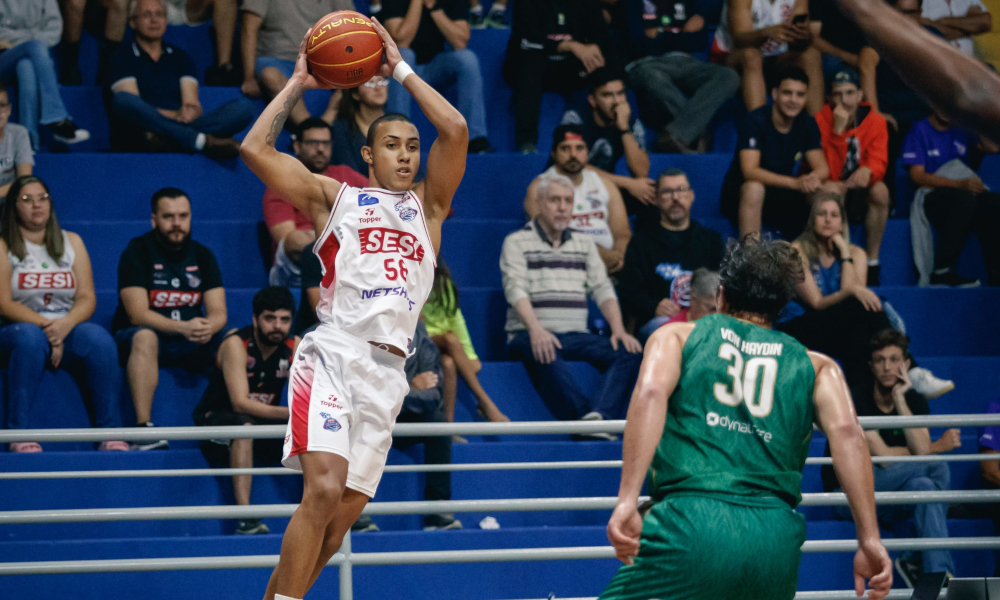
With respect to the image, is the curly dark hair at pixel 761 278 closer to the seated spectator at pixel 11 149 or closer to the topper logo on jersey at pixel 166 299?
the topper logo on jersey at pixel 166 299

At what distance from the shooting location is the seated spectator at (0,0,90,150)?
7379 millimetres

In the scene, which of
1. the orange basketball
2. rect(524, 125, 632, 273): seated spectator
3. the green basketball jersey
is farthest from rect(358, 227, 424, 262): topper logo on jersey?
rect(524, 125, 632, 273): seated spectator

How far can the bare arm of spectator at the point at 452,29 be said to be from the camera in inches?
329

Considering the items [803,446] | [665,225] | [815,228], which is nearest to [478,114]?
[665,225]

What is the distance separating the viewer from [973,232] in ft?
27.2

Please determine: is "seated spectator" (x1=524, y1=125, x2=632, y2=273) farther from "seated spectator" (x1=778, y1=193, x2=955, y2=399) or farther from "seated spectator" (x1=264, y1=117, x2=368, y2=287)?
"seated spectator" (x1=264, y1=117, x2=368, y2=287)

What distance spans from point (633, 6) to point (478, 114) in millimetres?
2007

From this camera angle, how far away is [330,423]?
12.1ft

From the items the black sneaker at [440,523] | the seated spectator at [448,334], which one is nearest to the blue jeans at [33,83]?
the seated spectator at [448,334]

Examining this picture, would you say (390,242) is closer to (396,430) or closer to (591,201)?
(396,430)

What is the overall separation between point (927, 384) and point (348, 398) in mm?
4112

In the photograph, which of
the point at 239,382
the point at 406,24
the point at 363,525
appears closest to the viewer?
the point at 363,525

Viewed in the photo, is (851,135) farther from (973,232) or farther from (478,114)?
(478,114)

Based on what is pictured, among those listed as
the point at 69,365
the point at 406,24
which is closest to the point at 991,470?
the point at 406,24
